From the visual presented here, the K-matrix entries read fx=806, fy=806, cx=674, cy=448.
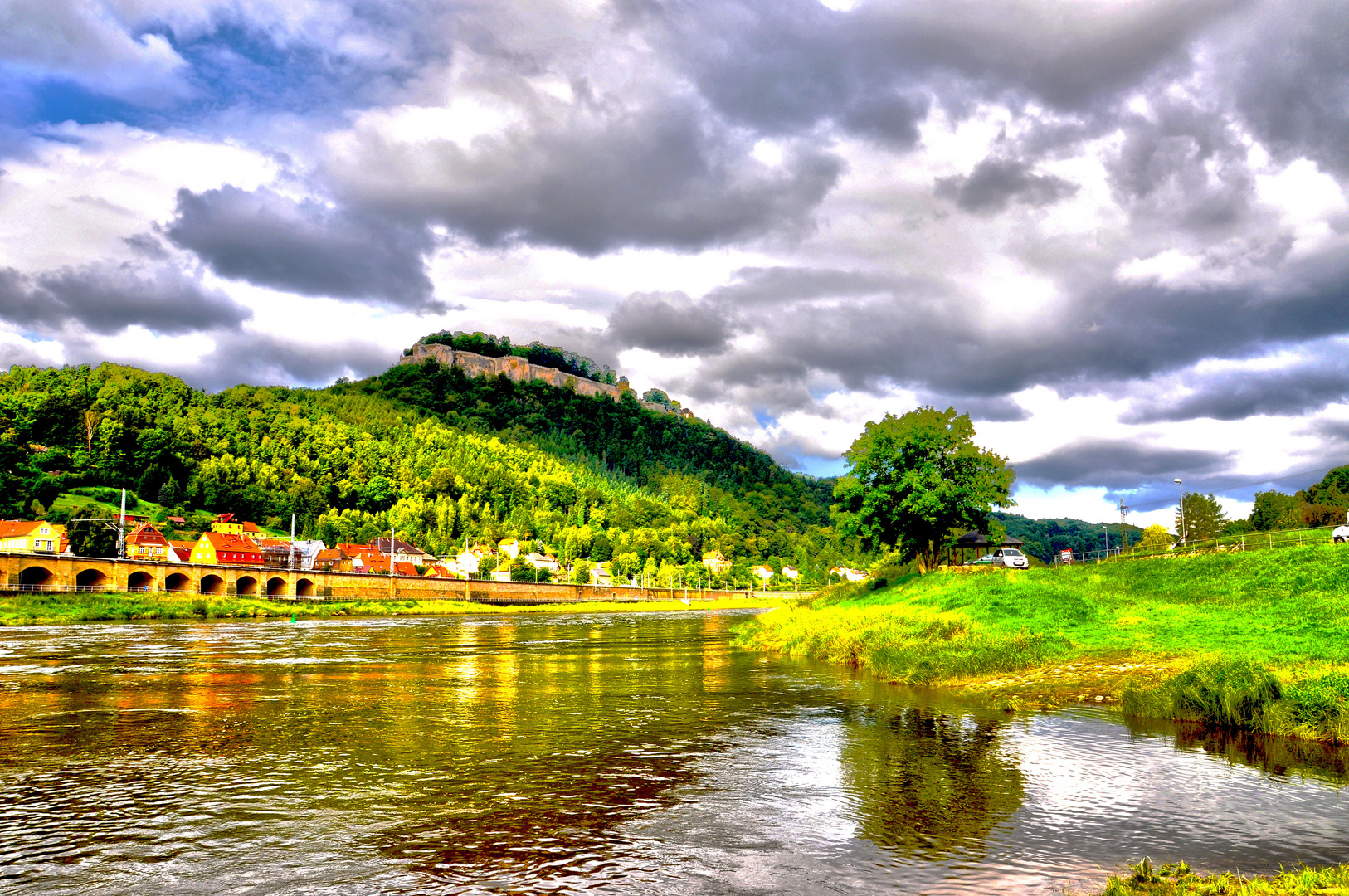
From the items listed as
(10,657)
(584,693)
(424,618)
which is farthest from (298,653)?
(424,618)

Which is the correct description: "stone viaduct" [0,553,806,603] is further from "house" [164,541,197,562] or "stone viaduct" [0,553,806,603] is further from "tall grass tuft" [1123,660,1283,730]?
"tall grass tuft" [1123,660,1283,730]

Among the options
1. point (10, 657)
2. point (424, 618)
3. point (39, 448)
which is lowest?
point (424, 618)

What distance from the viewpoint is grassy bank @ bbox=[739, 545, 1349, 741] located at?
17.8 m

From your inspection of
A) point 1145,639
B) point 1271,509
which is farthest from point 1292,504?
point 1145,639

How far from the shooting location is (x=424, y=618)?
10131 centimetres

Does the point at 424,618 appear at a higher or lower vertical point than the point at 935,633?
lower

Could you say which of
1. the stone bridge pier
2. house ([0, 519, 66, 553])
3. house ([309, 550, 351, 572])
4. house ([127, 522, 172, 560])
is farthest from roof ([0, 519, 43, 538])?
house ([309, 550, 351, 572])

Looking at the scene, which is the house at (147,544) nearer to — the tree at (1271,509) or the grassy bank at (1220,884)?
the grassy bank at (1220,884)

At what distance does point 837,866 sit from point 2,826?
12.2 m

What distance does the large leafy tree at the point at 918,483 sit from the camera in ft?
A: 193

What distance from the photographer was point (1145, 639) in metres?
25.5

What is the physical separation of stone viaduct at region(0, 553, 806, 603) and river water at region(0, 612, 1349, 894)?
86.3 meters

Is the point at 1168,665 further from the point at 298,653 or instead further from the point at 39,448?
the point at 39,448

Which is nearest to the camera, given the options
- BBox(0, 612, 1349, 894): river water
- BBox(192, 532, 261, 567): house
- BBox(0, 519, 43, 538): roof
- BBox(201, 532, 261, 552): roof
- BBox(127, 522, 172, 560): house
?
BBox(0, 612, 1349, 894): river water
